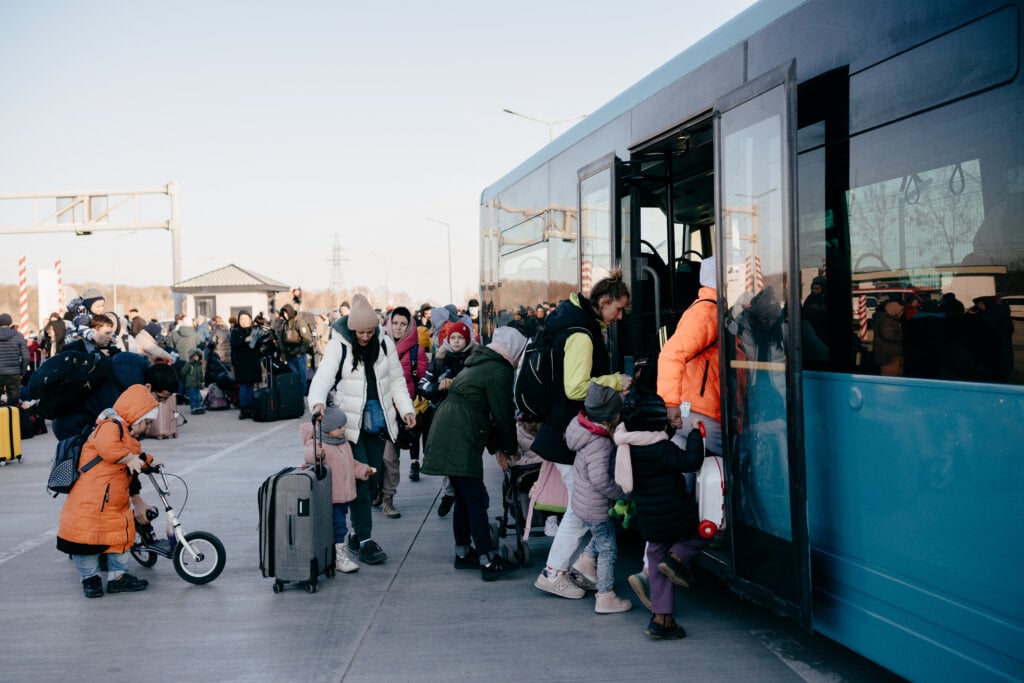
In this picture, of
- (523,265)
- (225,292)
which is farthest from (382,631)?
(225,292)

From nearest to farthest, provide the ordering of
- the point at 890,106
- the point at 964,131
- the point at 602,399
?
the point at 964,131
the point at 890,106
the point at 602,399

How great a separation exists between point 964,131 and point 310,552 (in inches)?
172

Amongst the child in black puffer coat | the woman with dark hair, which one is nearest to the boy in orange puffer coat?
the child in black puffer coat

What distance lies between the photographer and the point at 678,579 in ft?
16.0

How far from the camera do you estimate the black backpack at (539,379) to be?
598 cm

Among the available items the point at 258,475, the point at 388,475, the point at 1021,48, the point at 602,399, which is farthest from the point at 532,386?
the point at 258,475

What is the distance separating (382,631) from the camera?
17.3ft

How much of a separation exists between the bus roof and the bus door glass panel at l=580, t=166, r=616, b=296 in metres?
0.53

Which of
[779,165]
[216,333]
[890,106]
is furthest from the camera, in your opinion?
[216,333]

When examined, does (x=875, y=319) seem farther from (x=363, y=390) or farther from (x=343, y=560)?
(x=343, y=560)

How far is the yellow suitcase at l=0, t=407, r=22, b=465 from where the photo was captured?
11.5m

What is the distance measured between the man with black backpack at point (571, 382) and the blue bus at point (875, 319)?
3.33ft

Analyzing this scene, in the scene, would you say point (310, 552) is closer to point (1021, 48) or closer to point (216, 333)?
point (1021, 48)

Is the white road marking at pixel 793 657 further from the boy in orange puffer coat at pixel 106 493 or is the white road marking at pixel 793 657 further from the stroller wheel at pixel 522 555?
the boy in orange puffer coat at pixel 106 493
